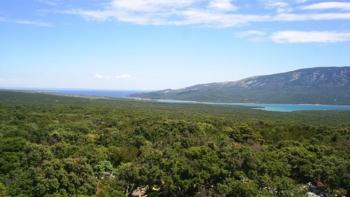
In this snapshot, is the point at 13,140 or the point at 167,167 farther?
the point at 13,140

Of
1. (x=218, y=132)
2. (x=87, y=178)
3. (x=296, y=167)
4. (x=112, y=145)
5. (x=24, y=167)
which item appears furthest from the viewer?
(x=218, y=132)

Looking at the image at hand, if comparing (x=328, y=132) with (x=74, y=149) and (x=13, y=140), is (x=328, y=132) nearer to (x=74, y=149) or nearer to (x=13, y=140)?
(x=74, y=149)

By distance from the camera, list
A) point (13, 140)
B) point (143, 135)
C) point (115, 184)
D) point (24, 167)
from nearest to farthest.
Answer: point (115, 184)
point (24, 167)
point (13, 140)
point (143, 135)

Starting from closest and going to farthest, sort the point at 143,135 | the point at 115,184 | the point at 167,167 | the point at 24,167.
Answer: the point at 115,184, the point at 167,167, the point at 24,167, the point at 143,135

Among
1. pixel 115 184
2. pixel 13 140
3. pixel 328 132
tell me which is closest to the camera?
pixel 115 184

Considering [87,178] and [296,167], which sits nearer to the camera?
[87,178]

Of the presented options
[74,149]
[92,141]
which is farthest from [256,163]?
[92,141]

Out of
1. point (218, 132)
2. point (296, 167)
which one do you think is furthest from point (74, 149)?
point (218, 132)

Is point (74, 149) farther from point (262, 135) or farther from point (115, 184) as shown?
point (262, 135)
